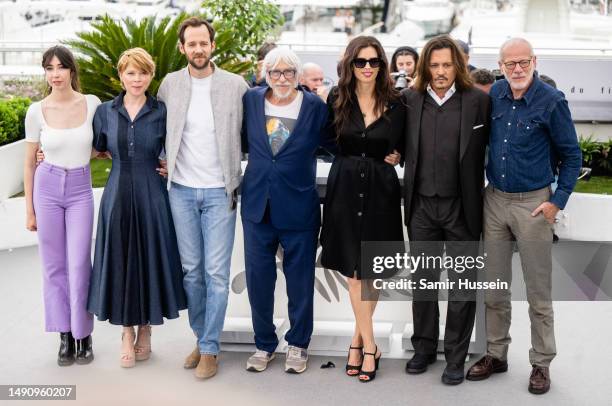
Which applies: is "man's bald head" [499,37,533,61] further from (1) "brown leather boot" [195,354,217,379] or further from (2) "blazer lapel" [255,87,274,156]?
(1) "brown leather boot" [195,354,217,379]

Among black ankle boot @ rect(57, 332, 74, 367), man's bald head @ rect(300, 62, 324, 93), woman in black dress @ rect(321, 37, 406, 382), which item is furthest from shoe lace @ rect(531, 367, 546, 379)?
man's bald head @ rect(300, 62, 324, 93)

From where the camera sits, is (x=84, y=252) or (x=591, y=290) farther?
(x=591, y=290)

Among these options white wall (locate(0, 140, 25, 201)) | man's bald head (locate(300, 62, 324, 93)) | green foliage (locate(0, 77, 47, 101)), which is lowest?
white wall (locate(0, 140, 25, 201))

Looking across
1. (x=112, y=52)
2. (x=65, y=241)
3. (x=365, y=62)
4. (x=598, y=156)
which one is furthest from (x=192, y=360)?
(x=598, y=156)

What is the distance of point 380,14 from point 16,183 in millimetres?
17929

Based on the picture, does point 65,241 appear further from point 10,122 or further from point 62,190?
point 10,122

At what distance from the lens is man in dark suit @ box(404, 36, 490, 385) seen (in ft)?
13.7

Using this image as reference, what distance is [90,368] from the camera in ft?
15.3

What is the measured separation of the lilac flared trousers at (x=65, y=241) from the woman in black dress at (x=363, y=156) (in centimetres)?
133

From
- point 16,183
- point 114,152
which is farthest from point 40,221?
point 16,183

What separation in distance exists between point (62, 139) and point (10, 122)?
4.27 meters

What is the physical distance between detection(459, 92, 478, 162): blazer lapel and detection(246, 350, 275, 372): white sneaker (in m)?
1.52

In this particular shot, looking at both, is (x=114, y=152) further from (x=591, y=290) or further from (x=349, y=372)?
(x=591, y=290)

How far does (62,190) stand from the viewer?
14.9 feet
